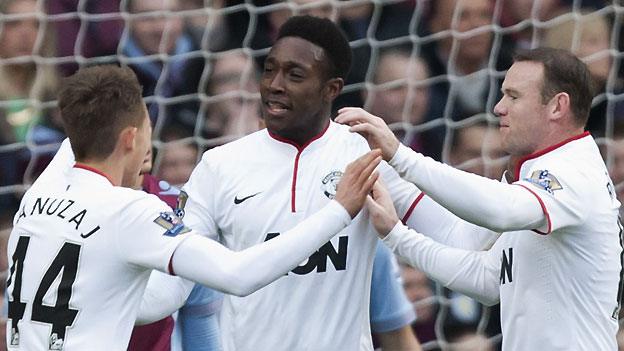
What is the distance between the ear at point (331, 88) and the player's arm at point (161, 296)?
706 millimetres

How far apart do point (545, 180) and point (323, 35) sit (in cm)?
83

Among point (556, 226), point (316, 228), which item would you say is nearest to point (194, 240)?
point (316, 228)

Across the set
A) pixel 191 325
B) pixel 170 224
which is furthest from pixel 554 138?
pixel 191 325

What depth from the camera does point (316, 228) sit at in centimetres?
408

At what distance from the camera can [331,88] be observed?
467 centimetres

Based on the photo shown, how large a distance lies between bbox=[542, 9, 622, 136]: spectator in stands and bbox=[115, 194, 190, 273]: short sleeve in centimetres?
273

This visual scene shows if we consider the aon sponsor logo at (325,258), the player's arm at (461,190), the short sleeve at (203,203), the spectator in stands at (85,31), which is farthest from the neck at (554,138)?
the spectator in stands at (85,31)

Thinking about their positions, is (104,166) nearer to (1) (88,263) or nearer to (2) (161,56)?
(1) (88,263)

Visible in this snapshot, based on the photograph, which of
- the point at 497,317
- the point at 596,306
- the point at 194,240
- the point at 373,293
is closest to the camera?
the point at 194,240

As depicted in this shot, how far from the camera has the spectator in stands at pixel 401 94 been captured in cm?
625

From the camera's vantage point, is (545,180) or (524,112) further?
(524,112)

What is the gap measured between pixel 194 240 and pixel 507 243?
3.47 ft

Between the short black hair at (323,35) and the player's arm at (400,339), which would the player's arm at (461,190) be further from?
the player's arm at (400,339)

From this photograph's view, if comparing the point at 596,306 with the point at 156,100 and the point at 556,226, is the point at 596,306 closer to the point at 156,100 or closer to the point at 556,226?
the point at 556,226
